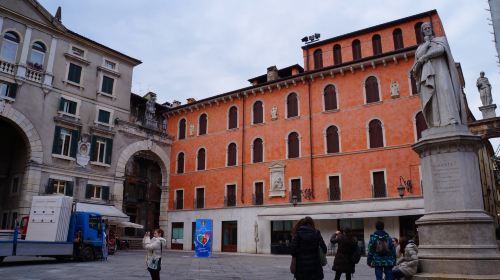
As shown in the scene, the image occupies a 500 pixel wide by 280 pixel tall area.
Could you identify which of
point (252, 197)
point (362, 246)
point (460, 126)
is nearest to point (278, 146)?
point (252, 197)

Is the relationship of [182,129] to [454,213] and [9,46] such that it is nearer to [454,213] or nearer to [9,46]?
[9,46]

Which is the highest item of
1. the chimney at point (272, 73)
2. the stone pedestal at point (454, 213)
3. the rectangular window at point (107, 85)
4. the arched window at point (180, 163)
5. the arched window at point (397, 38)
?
the arched window at point (397, 38)

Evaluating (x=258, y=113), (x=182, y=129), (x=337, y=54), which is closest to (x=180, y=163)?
(x=182, y=129)

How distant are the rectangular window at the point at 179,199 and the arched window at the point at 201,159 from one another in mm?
2827

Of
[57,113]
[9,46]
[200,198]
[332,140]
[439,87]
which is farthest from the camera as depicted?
[200,198]

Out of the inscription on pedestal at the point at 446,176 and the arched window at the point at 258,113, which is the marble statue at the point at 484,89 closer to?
the arched window at the point at 258,113

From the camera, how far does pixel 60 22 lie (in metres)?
27.3

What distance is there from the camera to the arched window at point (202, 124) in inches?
1324

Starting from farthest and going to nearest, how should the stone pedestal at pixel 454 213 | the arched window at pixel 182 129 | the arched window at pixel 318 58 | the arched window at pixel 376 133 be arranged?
the arched window at pixel 182 129 → the arched window at pixel 318 58 → the arched window at pixel 376 133 → the stone pedestal at pixel 454 213

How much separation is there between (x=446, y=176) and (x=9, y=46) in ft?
85.7

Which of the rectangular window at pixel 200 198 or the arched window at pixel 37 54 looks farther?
the rectangular window at pixel 200 198

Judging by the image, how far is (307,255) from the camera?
5.51m

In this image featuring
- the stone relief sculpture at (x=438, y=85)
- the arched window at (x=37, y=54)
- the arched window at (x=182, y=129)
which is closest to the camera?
the stone relief sculpture at (x=438, y=85)

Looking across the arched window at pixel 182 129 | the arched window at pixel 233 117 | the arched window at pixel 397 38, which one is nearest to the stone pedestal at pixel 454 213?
the arched window at pixel 397 38
